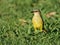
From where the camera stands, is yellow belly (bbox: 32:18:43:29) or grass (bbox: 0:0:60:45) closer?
grass (bbox: 0:0:60:45)

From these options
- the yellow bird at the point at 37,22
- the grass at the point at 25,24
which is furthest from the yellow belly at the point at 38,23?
the grass at the point at 25,24

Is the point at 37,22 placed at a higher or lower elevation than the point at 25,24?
higher

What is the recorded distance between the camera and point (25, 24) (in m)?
7.55

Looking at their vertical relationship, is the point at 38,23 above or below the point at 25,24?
above

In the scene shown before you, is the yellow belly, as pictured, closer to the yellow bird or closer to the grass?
the yellow bird

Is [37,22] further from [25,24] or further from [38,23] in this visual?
[25,24]

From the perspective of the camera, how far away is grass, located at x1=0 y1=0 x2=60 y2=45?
6484mm

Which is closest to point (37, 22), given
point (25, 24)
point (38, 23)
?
point (38, 23)

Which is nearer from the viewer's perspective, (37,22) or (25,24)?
(37,22)

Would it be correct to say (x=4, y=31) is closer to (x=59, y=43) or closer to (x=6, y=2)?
(x=59, y=43)

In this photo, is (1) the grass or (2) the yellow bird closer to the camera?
(1) the grass

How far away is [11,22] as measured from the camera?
769 cm

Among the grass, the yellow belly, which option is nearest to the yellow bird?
the yellow belly

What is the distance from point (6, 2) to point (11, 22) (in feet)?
6.17
